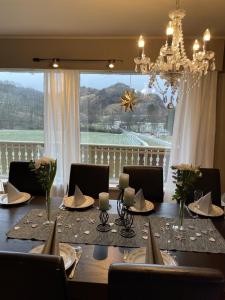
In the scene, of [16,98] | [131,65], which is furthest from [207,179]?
[16,98]

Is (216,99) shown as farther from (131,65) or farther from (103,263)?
(103,263)

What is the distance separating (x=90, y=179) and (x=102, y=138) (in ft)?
5.00

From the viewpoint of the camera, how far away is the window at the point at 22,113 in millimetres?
3695

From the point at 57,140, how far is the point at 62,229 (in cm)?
205

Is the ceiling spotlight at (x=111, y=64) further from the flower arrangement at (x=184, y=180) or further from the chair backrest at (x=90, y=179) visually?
the flower arrangement at (x=184, y=180)

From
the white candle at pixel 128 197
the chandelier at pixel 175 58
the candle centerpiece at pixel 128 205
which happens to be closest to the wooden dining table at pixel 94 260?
the candle centerpiece at pixel 128 205

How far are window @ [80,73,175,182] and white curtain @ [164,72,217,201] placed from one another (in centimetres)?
24

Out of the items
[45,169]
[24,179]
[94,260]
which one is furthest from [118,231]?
[24,179]

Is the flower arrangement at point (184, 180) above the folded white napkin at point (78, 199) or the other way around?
above

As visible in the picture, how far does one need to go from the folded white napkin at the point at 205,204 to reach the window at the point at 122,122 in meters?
1.65

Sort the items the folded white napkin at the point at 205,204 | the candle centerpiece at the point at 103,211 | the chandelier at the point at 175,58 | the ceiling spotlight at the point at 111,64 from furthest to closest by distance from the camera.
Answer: the ceiling spotlight at the point at 111,64
the folded white napkin at the point at 205,204
the chandelier at the point at 175,58
the candle centerpiece at the point at 103,211

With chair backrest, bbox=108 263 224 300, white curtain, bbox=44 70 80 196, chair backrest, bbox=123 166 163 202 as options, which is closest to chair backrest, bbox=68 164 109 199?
chair backrest, bbox=123 166 163 202

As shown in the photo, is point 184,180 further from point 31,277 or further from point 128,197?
point 31,277

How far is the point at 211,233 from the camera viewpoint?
1.66 metres
